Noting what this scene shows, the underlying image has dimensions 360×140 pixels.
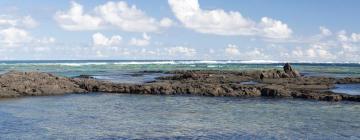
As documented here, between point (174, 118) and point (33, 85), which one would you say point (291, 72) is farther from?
point (174, 118)

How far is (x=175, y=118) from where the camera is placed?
40594 millimetres

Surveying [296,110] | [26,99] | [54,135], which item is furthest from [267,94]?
[54,135]

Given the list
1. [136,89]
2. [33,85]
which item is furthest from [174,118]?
[33,85]

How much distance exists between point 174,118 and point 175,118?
0.25 ft

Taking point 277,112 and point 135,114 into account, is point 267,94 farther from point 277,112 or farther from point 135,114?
point 135,114

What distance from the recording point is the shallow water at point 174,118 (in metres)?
33.6

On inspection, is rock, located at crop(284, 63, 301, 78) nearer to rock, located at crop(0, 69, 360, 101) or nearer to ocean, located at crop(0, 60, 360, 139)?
rock, located at crop(0, 69, 360, 101)

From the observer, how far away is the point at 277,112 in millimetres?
44594

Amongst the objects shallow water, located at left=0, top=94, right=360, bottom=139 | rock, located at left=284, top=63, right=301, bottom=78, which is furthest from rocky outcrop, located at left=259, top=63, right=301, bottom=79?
shallow water, located at left=0, top=94, right=360, bottom=139

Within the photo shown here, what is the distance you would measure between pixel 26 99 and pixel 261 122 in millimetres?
25545

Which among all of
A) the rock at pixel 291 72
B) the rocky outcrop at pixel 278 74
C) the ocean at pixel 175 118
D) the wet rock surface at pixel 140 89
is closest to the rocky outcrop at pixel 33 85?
the wet rock surface at pixel 140 89

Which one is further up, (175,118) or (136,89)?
(136,89)

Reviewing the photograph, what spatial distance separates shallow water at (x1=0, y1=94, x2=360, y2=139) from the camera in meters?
33.6

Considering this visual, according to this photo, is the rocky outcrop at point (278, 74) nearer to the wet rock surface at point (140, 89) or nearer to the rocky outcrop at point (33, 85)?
the wet rock surface at point (140, 89)
